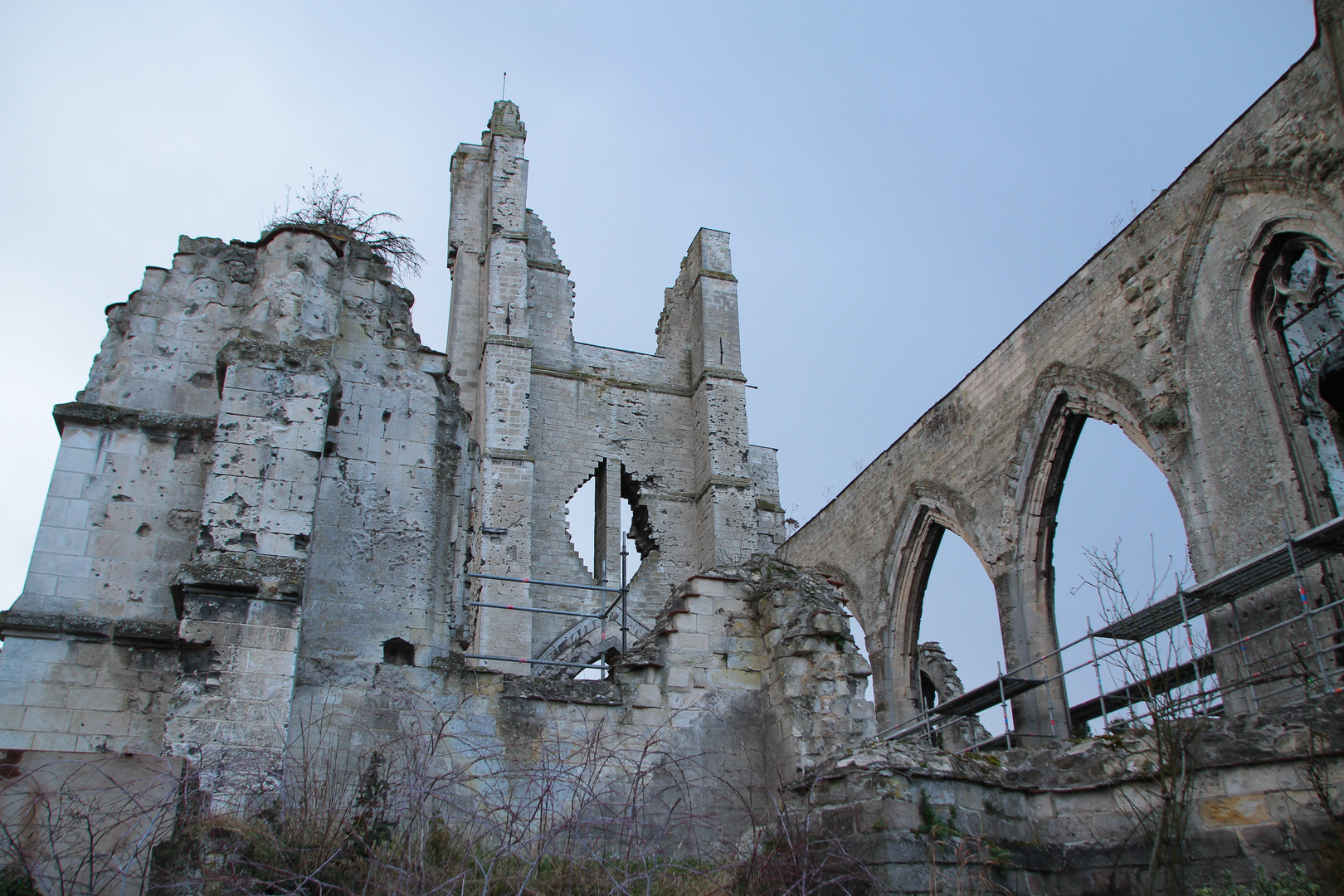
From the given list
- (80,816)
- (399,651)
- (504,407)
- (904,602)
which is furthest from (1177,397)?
(504,407)

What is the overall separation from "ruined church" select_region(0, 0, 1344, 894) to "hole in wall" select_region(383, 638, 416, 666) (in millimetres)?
36

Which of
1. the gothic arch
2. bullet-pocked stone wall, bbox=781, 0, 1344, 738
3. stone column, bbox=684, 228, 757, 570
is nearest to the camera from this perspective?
bullet-pocked stone wall, bbox=781, 0, 1344, 738

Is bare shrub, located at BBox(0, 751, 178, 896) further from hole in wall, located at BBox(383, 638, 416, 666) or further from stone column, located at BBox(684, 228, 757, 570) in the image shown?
stone column, located at BBox(684, 228, 757, 570)

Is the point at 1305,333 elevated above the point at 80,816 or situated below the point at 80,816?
above

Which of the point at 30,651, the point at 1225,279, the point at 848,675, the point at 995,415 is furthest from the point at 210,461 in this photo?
the point at 995,415

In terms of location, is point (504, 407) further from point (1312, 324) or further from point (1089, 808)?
point (1089, 808)

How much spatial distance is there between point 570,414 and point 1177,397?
36.2ft

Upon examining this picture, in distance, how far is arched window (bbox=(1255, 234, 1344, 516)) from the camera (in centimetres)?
819

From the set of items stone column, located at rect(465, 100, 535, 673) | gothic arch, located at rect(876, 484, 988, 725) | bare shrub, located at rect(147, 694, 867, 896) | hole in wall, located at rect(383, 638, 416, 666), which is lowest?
bare shrub, located at rect(147, 694, 867, 896)

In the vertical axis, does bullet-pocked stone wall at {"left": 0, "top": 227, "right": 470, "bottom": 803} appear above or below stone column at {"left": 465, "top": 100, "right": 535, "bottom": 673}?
below

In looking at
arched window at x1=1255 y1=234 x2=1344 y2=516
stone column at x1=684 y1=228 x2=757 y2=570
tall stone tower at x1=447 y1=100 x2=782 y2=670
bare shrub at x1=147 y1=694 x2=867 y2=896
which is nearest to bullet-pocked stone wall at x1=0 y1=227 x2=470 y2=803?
bare shrub at x1=147 y1=694 x2=867 y2=896

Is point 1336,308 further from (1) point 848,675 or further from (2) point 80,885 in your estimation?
(2) point 80,885

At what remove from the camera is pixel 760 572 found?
21.3 ft

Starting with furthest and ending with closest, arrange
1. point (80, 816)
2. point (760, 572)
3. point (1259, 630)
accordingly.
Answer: point (1259, 630) → point (760, 572) → point (80, 816)
